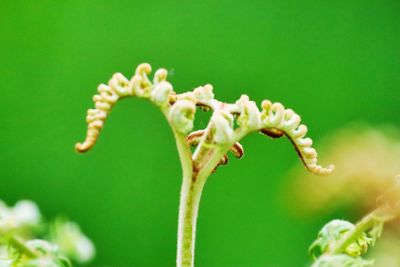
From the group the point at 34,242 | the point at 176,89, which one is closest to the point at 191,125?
the point at 34,242

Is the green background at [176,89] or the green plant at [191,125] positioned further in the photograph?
the green background at [176,89]

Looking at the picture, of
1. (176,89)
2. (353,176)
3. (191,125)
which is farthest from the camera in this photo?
(176,89)

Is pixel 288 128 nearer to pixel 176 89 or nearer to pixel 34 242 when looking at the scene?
pixel 34 242

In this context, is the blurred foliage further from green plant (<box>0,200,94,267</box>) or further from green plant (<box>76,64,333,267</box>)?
green plant (<box>0,200,94,267</box>)

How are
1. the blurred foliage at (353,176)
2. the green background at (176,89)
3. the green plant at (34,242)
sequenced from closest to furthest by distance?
the blurred foliage at (353,176) → the green plant at (34,242) → the green background at (176,89)

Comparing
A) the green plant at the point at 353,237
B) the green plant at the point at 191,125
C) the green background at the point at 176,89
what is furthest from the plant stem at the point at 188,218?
the green background at the point at 176,89

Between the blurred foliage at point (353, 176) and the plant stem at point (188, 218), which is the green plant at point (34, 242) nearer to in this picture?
the plant stem at point (188, 218)
